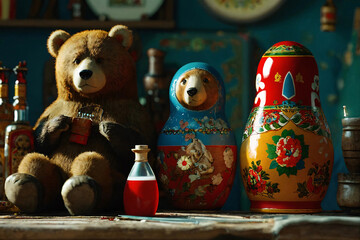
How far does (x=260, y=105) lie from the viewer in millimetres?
1035

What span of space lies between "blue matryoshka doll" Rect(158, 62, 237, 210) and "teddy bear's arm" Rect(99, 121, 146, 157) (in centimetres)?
6

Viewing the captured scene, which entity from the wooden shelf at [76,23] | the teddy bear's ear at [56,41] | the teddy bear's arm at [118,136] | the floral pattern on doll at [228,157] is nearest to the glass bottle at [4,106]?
the teddy bear's ear at [56,41]

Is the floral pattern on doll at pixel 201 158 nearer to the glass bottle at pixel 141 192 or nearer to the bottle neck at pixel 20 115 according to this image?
the glass bottle at pixel 141 192

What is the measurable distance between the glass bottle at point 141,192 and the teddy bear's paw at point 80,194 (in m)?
0.06

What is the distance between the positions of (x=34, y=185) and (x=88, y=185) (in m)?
0.10

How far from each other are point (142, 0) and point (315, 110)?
122cm

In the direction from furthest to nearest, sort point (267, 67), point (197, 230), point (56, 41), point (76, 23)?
point (76, 23) → point (56, 41) → point (267, 67) → point (197, 230)

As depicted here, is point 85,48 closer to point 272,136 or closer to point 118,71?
point 118,71

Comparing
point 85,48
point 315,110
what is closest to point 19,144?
point 85,48

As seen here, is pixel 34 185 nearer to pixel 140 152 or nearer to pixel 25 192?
pixel 25 192

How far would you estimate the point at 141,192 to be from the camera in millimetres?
931

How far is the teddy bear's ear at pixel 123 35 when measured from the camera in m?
1.13

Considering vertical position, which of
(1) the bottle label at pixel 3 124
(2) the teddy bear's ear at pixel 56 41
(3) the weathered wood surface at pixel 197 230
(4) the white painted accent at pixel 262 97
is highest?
(2) the teddy bear's ear at pixel 56 41

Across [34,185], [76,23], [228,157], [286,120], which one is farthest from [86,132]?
[76,23]
